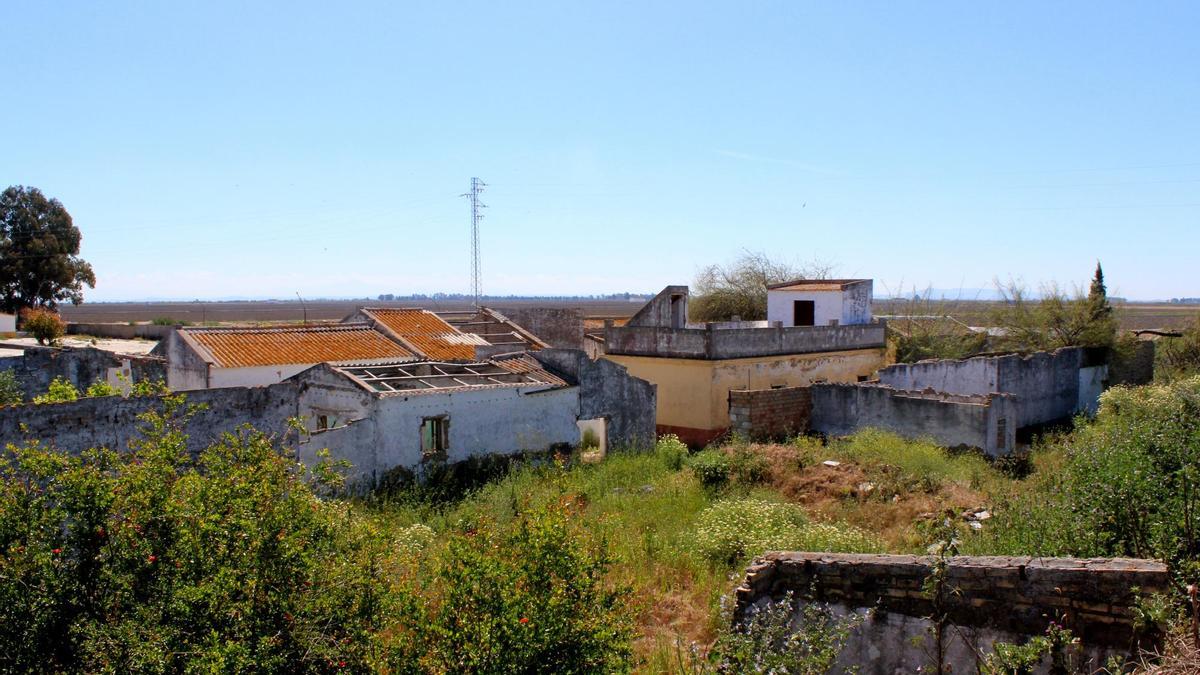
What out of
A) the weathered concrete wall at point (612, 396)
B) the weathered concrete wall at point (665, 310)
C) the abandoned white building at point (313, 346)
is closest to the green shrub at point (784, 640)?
the weathered concrete wall at point (612, 396)

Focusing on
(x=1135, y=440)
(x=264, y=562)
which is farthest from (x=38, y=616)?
(x=1135, y=440)

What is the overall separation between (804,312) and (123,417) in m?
24.0

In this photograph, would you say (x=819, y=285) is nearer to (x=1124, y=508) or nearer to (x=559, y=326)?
(x=559, y=326)

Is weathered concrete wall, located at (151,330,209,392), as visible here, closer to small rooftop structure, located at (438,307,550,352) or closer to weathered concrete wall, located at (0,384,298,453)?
weathered concrete wall, located at (0,384,298,453)

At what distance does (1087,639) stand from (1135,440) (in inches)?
194

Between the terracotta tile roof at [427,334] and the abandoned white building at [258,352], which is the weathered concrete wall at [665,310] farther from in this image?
the abandoned white building at [258,352]

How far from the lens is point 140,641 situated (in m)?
5.00

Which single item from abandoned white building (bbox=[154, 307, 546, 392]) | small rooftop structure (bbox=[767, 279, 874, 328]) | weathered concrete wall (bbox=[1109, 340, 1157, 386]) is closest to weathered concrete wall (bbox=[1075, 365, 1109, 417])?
weathered concrete wall (bbox=[1109, 340, 1157, 386])

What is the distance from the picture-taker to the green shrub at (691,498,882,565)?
10.2 metres

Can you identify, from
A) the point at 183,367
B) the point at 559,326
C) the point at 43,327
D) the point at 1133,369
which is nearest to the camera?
the point at 183,367

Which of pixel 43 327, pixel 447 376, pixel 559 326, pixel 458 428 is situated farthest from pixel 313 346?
pixel 43 327

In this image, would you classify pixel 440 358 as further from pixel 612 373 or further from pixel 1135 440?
pixel 1135 440

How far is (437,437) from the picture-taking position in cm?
1711

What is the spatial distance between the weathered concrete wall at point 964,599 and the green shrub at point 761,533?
3.02 m
